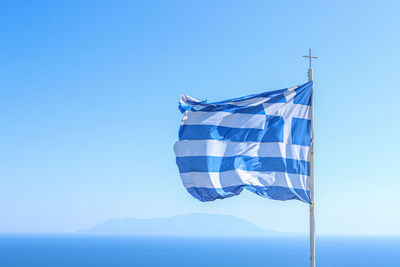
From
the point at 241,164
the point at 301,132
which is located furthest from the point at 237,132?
the point at 301,132

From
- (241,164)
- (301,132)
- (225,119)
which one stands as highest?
(225,119)

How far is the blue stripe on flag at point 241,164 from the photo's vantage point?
32.4ft

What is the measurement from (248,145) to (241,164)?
1.40 ft

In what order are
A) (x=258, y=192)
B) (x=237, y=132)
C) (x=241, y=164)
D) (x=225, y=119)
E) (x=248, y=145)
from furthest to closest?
(x=225, y=119) → (x=237, y=132) → (x=248, y=145) → (x=241, y=164) → (x=258, y=192)

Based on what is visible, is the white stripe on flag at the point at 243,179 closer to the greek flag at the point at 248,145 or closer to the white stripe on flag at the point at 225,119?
the greek flag at the point at 248,145

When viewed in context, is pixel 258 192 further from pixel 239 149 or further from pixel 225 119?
pixel 225 119

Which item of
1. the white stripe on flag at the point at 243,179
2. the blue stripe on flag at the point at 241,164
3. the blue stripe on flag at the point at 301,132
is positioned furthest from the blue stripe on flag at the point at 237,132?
the white stripe on flag at the point at 243,179

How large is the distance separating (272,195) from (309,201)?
70cm

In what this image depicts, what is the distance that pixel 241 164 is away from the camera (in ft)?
33.1

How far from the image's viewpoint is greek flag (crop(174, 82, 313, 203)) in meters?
9.90

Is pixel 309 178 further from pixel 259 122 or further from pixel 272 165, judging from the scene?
pixel 259 122

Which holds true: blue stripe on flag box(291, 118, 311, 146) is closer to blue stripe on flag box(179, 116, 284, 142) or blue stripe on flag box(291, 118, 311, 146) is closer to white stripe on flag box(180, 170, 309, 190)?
blue stripe on flag box(179, 116, 284, 142)

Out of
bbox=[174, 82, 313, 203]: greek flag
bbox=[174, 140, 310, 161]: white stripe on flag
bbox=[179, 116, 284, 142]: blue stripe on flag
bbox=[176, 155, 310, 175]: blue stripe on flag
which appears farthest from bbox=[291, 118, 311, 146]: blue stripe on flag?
bbox=[176, 155, 310, 175]: blue stripe on flag

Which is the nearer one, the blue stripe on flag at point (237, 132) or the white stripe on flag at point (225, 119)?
the blue stripe on flag at point (237, 132)
